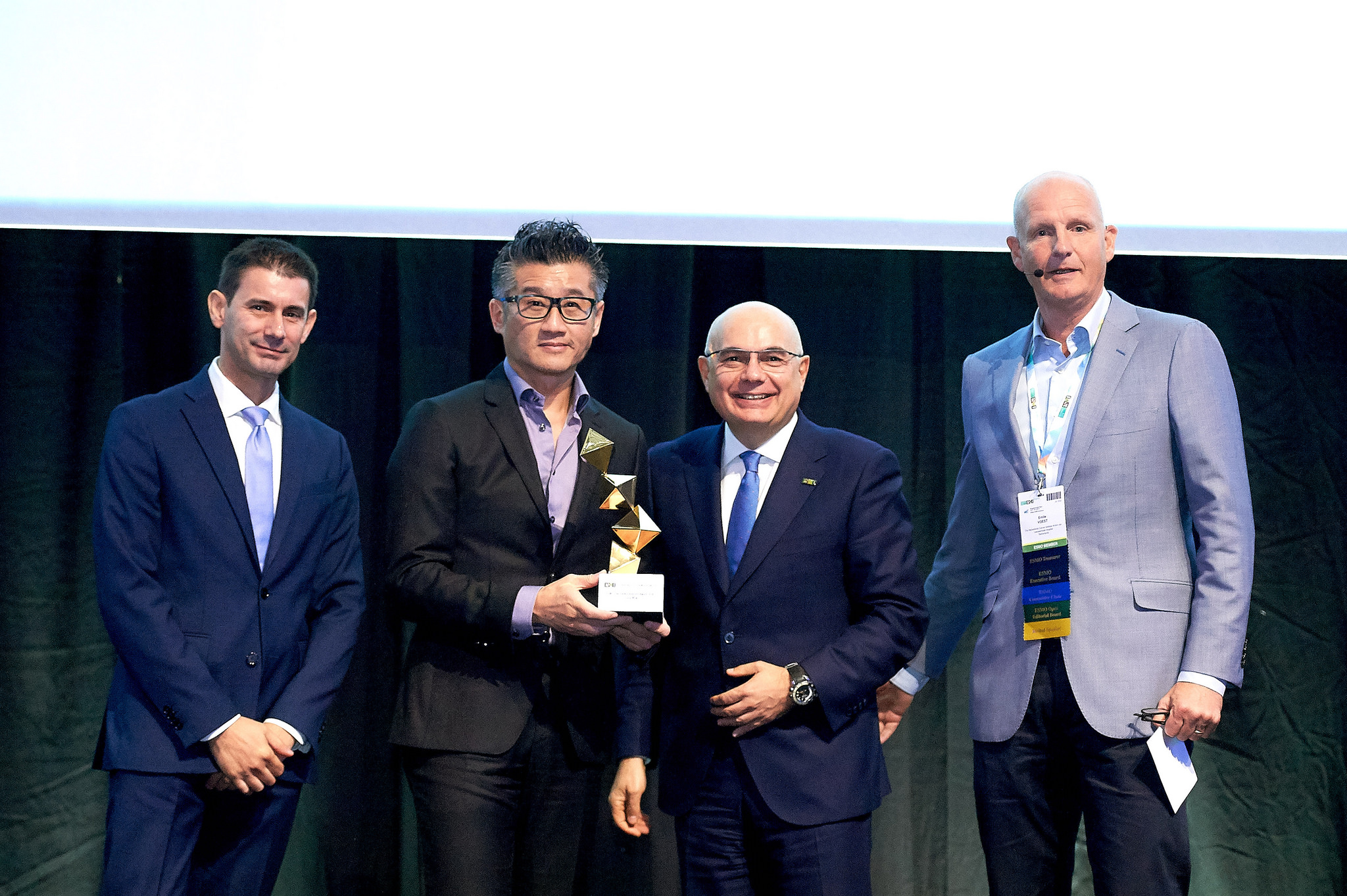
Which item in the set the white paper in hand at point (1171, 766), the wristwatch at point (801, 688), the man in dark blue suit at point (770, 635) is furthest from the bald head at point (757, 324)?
the white paper in hand at point (1171, 766)

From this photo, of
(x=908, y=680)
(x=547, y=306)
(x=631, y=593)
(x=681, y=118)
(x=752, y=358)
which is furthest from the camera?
(x=681, y=118)

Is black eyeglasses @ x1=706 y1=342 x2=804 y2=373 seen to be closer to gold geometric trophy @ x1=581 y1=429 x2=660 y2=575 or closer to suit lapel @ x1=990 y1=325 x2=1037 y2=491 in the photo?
gold geometric trophy @ x1=581 y1=429 x2=660 y2=575

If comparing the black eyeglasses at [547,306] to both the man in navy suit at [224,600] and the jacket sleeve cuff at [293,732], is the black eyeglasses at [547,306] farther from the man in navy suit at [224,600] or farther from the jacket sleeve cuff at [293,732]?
the jacket sleeve cuff at [293,732]

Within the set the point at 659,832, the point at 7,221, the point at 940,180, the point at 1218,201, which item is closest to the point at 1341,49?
the point at 1218,201

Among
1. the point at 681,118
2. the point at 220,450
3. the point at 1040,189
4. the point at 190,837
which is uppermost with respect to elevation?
the point at 681,118

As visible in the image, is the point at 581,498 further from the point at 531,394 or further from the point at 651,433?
the point at 651,433

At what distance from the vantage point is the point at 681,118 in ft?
9.49

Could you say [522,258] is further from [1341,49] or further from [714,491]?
[1341,49]

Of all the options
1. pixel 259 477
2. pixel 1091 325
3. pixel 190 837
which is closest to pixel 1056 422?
pixel 1091 325

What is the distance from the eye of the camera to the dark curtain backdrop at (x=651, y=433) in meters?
2.99

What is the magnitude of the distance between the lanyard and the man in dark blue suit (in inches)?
11.2

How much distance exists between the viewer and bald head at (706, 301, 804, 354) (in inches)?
81.5

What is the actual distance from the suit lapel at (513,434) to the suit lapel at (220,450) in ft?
1.64

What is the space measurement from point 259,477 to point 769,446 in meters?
1.02
